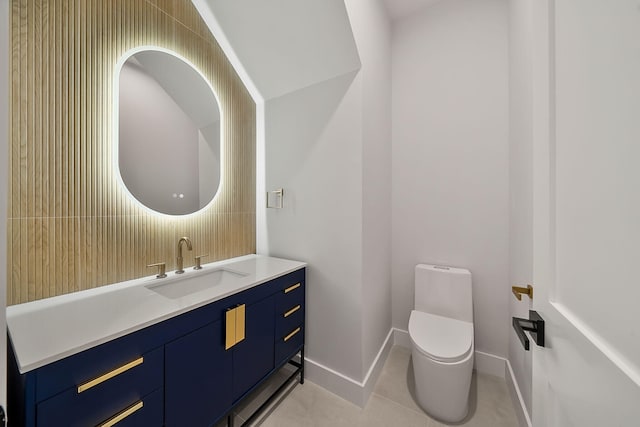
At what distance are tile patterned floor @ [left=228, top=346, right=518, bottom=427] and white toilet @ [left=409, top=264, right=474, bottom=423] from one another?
9 centimetres

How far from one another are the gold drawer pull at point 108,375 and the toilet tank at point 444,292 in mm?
1825

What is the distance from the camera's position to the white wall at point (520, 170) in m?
1.25

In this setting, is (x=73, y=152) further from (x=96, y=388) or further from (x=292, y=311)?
(x=292, y=311)

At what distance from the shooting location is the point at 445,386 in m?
1.35

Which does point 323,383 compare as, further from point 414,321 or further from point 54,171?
point 54,171

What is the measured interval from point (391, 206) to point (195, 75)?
189cm

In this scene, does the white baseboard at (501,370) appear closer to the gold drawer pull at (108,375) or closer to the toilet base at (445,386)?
the toilet base at (445,386)

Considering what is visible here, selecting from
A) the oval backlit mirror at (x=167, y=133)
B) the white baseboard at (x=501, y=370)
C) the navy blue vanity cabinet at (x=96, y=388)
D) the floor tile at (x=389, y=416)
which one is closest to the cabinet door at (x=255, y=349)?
the navy blue vanity cabinet at (x=96, y=388)

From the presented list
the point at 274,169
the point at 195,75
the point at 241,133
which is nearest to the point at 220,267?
the point at 274,169

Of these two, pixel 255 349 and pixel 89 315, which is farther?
pixel 255 349

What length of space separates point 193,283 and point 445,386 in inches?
64.8

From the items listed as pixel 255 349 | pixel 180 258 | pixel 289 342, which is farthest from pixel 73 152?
pixel 289 342

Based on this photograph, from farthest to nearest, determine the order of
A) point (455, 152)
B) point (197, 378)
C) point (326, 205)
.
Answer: point (455, 152) → point (326, 205) → point (197, 378)

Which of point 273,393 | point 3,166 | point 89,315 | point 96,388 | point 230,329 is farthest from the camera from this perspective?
point 273,393
